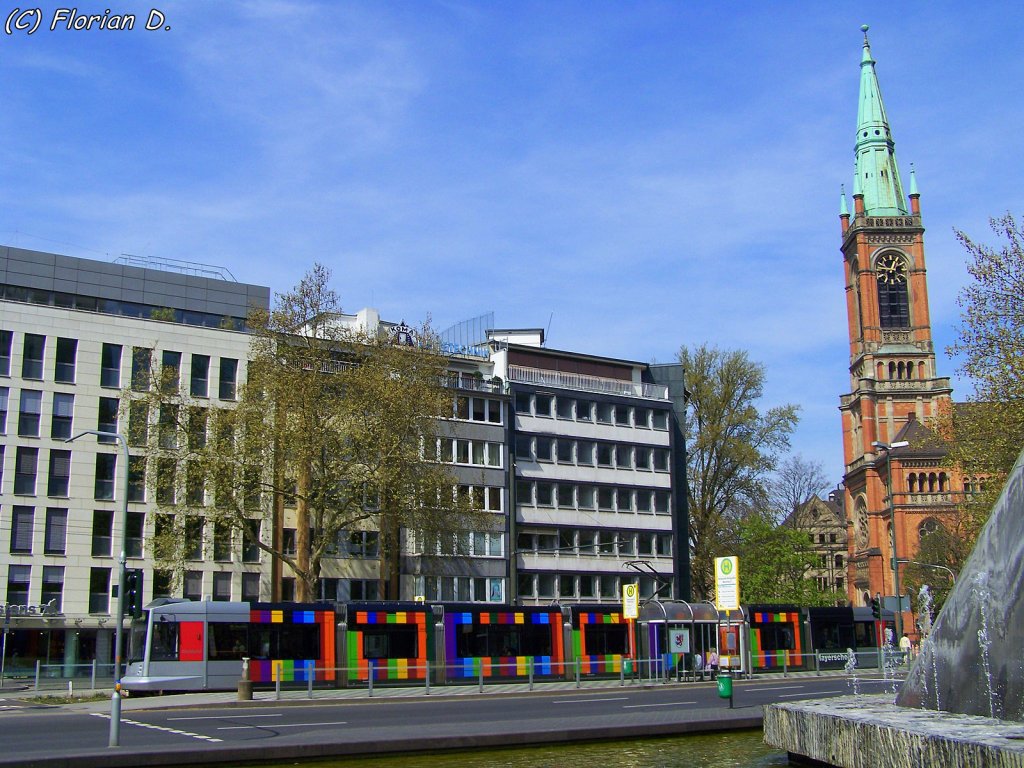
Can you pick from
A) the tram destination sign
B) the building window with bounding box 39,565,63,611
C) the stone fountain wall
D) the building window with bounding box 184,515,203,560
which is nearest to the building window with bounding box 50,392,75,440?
the building window with bounding box 39,565,63,611

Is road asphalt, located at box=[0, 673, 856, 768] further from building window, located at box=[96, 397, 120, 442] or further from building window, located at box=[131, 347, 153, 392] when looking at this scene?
building window, located at box=[96, 397, 120, 442]

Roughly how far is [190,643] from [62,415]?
2203cm

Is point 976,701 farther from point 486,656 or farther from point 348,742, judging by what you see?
point 486,656

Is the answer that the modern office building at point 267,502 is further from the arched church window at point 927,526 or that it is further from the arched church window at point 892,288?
the arched church window at point 892,288

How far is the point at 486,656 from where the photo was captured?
44.1 m

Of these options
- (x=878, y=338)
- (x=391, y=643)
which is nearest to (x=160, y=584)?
(x=391, y=643)

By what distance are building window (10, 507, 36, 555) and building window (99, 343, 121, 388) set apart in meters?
→ 7.39

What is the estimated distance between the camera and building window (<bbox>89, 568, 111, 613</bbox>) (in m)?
55.4

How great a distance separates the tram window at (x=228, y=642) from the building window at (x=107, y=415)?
21056mm

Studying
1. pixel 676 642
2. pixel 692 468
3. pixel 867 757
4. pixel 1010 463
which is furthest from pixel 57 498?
pixel 867 757

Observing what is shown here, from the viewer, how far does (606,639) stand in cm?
4697

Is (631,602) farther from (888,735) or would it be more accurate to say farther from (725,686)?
(888,735)

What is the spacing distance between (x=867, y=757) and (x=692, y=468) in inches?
2269

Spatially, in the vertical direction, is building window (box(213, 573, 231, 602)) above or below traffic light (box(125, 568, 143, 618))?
above
